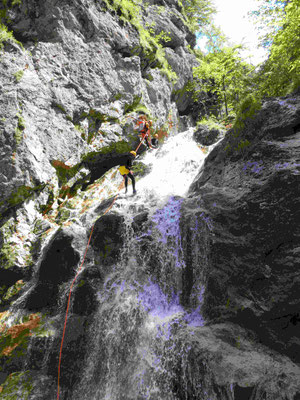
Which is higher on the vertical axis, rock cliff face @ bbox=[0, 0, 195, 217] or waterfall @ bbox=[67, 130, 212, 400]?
rock cliff face @ bbox=[0, 0, 195, 217]

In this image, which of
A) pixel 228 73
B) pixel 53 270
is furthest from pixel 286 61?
pixel 228 73

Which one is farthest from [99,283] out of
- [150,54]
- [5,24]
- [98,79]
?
[150,54]

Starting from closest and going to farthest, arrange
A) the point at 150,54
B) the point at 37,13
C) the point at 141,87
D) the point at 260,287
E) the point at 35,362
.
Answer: the point at 260,287 → the point at 35,362 → the point at 37,13 → the point at 141,87 → the point at 150,54

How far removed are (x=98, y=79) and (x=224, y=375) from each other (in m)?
12.4

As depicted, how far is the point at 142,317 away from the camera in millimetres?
5535

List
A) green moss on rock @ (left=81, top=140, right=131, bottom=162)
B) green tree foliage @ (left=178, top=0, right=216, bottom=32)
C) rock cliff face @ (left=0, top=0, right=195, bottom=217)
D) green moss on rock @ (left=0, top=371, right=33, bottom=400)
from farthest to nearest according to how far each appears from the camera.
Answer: green tree foliage @ (left=178, top=0, right=216, bottom=32) < green moss on rock @ (left=81, top=140, right=131, bottom=162) < rock cliff face @ (left=0, top=0, right=195, bottom=217) < green moss on rock @ (left=0, top=371, right=33, bottom=400)

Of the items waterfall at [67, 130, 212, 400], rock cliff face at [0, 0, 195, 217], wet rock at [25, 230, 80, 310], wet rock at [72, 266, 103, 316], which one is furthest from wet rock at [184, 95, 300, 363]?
rock cliff face at [0, 0, 195, 217]

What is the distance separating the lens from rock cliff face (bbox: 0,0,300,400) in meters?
4.16

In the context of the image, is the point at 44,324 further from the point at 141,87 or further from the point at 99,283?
the point at 141,87

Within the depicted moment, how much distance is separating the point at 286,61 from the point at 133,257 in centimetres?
670

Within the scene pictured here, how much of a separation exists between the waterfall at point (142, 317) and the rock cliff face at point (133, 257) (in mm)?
27

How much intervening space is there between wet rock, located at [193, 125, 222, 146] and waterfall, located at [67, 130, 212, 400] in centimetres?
688

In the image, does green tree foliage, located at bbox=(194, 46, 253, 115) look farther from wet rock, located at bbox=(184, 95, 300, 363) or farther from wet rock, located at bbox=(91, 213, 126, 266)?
wet rock, located at bbox=(91, 213, 126, 266)

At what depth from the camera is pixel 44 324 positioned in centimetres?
628
